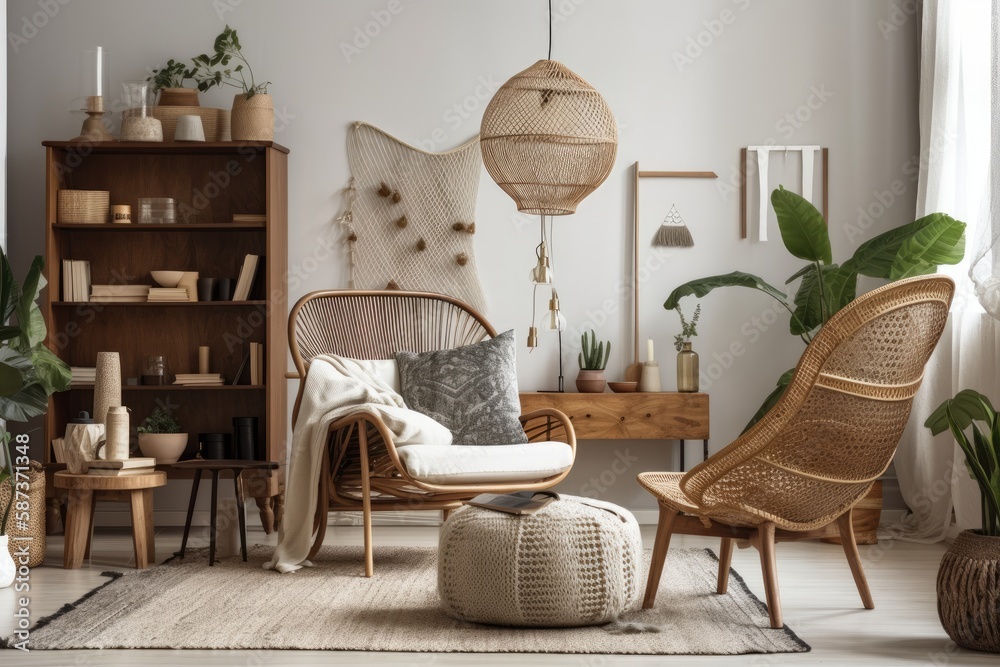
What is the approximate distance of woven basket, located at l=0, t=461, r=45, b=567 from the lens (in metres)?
3.61

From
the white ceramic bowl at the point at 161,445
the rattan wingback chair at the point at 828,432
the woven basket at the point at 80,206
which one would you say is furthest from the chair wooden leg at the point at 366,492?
the woven basket at the point at 80,206

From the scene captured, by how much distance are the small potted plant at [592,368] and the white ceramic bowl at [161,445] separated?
1.81 m

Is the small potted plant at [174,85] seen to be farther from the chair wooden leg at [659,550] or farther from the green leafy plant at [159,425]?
the chair wooden leg at [659,550]

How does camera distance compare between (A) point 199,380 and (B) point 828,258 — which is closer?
(B) point 828,258

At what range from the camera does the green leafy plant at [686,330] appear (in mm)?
4750

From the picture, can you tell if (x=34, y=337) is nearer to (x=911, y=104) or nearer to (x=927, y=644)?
(x=927, y=644)

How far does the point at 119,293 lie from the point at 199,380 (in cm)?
54

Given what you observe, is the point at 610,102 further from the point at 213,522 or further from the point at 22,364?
the point at 22,364

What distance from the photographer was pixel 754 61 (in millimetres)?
4891

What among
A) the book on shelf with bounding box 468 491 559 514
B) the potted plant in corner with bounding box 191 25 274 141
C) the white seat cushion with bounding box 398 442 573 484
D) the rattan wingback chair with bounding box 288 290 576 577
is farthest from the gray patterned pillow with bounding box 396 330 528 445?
the potted plant in corner with bounding box 191 25 274 141

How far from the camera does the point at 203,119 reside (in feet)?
15.5

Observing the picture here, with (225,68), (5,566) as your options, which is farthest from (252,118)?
(5,566)

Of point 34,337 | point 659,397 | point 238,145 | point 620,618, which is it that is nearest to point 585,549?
point 620,618

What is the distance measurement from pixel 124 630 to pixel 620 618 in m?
1.35
